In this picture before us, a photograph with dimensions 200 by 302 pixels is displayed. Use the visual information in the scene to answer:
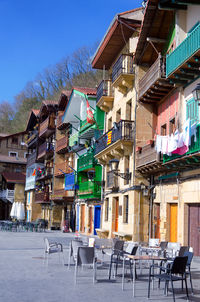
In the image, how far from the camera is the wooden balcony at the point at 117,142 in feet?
68.8

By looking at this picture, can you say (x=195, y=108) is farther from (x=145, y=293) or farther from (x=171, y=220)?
(x=145, y=293)

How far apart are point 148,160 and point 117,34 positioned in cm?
882

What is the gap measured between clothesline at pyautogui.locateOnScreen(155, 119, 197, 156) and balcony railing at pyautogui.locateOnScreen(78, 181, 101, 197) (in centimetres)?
1302

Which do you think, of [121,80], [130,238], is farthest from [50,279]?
[121,80]

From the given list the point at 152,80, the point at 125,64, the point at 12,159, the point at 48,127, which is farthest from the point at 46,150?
the point at 152,80

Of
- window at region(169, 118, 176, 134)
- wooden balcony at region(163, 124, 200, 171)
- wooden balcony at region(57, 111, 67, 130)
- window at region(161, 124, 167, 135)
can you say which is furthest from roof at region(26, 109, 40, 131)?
wooden balcony at region(163, 124, 200, 171)

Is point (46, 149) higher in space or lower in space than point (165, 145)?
higher

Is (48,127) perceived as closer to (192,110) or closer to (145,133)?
(145,133)

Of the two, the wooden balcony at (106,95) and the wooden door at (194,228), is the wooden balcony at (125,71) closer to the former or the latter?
the wooden balcony at (106,95)

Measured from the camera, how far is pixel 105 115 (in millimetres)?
28109

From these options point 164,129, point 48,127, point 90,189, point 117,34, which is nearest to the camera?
point 164,129

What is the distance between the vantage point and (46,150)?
143 ft

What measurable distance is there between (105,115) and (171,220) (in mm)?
12339

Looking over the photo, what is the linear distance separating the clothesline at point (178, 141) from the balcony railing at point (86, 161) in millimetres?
14122
